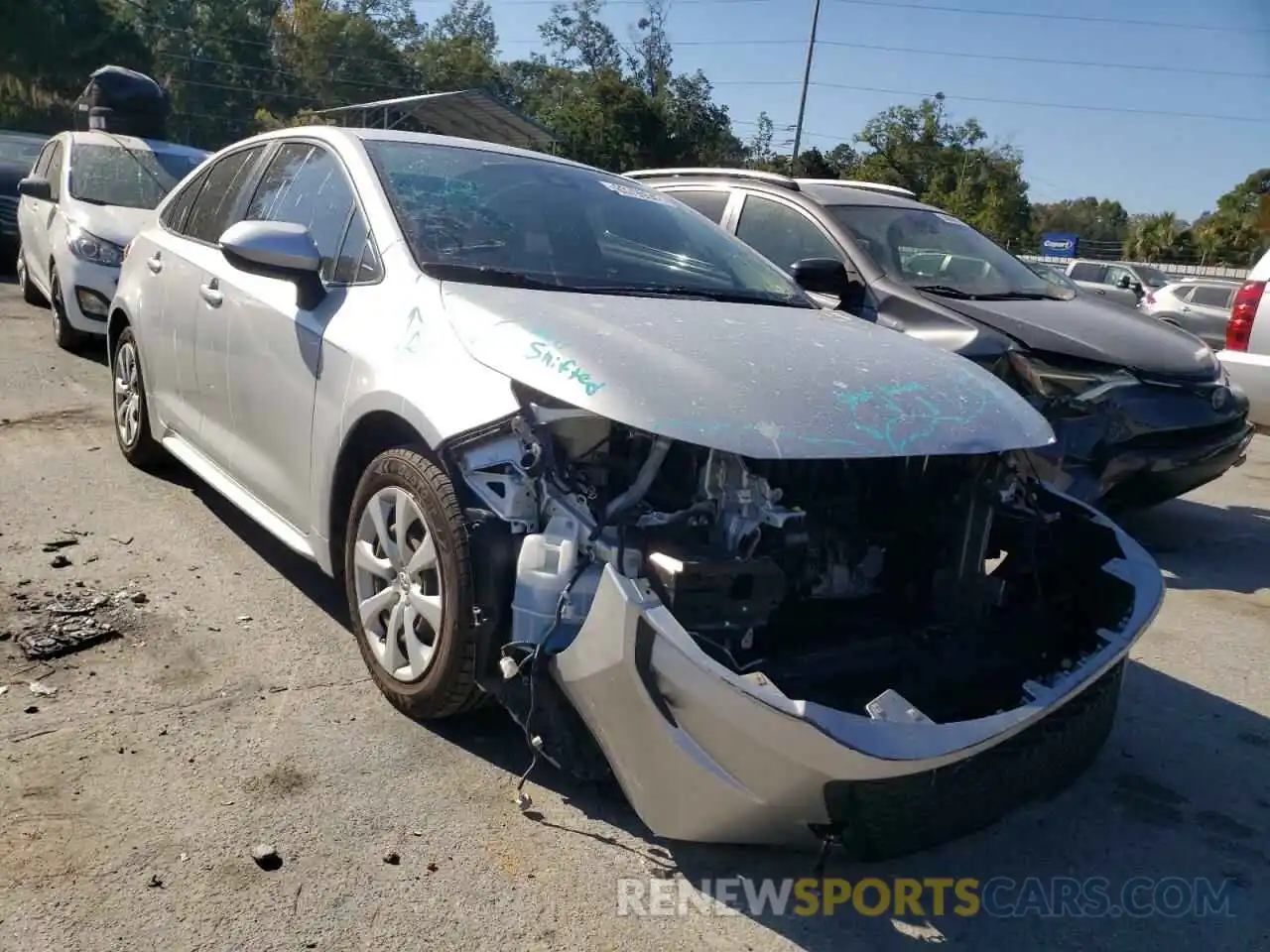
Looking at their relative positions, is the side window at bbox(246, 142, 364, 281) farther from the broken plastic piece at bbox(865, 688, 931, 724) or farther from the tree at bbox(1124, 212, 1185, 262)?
the tree at bbox(1124, 212, 1185, 262)

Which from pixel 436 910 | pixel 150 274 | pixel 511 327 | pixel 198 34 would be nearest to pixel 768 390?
pixel 511 327

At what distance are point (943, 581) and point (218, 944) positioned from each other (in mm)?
1994

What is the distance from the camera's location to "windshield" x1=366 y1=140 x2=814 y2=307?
11.5 feet

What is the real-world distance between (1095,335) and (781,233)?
6.25 ft

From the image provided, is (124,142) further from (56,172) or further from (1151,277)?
(1151,277)

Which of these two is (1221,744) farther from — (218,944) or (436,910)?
(218,944)

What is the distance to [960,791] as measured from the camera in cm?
251

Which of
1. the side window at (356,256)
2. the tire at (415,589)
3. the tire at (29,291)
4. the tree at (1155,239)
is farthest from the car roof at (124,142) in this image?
the tree at (1155,239)

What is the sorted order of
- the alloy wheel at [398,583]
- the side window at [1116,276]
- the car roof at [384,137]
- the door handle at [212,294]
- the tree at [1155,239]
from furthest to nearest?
the tree at [1155,239], the side window at [1116,276], the door handle at [212,294], the car roof at [384,137], the alloy wheel at [398,583]

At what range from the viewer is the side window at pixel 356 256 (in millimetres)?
3486

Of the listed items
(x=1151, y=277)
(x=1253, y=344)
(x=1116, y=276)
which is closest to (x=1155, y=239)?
(x=1151, y=277)

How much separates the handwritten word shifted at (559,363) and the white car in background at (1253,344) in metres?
6.51

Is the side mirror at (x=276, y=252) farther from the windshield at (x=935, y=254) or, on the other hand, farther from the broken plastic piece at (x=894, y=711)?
the windshield at (x=935, y=254)

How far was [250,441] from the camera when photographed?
3.98 m
